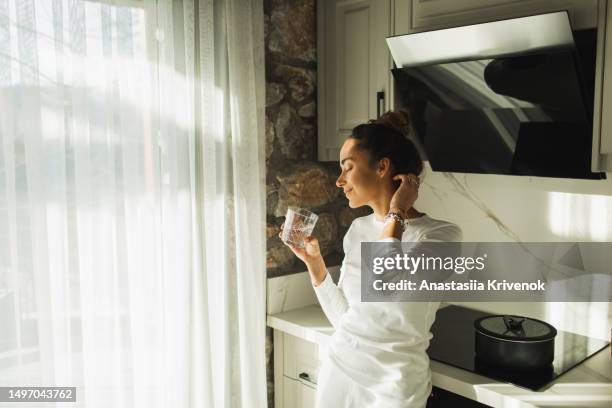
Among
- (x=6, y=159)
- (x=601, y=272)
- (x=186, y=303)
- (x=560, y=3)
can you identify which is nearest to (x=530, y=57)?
(x=560, y=3)

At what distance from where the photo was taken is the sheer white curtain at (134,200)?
172 cm

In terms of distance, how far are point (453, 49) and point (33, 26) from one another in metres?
1.21

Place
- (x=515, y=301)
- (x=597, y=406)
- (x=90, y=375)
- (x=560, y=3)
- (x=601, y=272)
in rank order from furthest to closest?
(x=515, y=301), (x=601, y=272), (x=90, y=375), (x=560, y=3), (x=597, y=406)

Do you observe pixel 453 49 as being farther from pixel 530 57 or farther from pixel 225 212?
pixel 225 212

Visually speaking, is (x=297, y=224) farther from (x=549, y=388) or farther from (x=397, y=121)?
(x=549, y=388)

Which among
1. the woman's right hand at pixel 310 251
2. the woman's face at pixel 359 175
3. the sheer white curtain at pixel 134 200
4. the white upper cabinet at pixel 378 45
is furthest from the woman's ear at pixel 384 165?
the sheer white curtain at pixel 134 200

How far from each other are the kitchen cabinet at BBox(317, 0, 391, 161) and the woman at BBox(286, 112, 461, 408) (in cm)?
50

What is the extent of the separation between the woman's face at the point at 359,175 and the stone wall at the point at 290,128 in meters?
0.58

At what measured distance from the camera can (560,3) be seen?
5.65ft

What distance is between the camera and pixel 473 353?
1.91 m

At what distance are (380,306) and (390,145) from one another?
44 cm

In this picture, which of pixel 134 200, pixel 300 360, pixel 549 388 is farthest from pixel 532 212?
pixel 134 200

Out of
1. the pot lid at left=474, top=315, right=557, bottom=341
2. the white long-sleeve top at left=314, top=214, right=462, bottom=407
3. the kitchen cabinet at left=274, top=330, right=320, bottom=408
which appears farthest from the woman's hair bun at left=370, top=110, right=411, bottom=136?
the kitchen cabinet at left=274, top=330, right=320, bottom=408

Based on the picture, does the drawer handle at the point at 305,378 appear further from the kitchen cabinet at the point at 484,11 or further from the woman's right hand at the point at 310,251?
the kitchen cabinet at the point at 484,11
